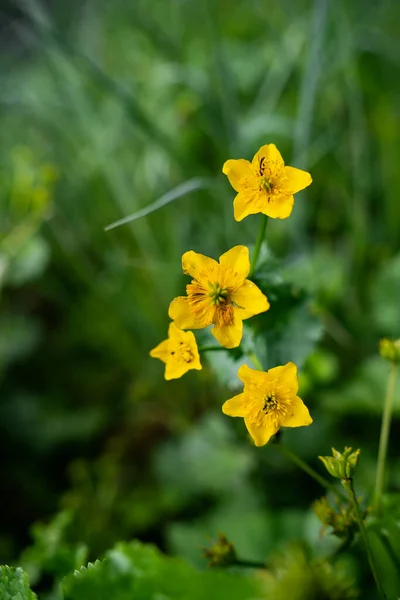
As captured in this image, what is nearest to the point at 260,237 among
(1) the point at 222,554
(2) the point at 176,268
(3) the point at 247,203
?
(3) the point at 247,203

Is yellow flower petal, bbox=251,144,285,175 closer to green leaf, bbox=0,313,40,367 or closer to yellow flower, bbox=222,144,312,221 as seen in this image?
yellow flower, bbox=222,144,312,221

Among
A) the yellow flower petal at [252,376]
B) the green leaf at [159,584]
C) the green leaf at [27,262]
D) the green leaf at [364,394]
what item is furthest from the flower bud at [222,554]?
the green leaf at [27,262]

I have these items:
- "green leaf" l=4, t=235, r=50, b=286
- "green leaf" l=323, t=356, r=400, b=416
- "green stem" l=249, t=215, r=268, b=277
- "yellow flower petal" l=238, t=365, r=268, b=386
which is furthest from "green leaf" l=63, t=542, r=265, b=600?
"green leaf" l=4, t=235, r=50, b=286

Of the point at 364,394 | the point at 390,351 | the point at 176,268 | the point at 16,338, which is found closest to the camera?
the point at 390,351

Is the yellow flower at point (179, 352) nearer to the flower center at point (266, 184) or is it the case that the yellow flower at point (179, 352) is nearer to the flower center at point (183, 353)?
the flower center at point (183, 353)

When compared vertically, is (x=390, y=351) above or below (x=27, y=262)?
below

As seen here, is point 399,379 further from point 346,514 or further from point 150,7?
point 150,7

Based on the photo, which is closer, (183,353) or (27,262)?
(183,353)

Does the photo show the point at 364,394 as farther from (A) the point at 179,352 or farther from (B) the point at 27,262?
(B) the point at 27,262
